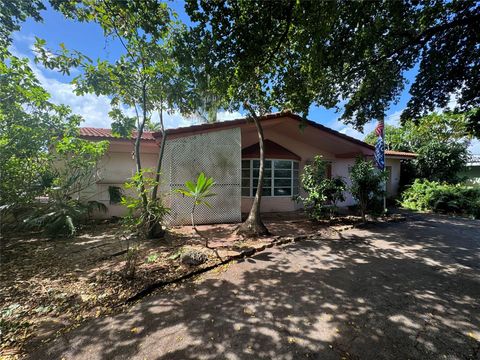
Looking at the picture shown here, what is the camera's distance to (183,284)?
360 cm

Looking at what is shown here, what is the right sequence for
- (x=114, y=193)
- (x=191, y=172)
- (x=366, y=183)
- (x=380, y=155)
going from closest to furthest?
(x=191, y=172)
(x=366, y=183)
(x=114, y=193)
(x=380, y=155)

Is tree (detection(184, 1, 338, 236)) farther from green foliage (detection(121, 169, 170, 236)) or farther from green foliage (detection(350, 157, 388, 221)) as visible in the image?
green foliage (detection(350, 157, 388, 221))

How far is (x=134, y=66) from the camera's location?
5609 millimetres

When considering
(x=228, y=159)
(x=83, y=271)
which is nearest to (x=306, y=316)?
(x=83, y=271)

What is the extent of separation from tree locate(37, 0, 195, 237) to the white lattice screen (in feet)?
3.64

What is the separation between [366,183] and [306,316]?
6.29 m

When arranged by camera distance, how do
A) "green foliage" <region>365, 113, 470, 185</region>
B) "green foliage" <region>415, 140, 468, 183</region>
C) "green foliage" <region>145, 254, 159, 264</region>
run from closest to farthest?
"green foliage" <region>145, 254, 159, 264</region>
"green foliage" <region>415, 140, 468, 183</region>
"green foliage" <region>365, 113, 470, 185</region>

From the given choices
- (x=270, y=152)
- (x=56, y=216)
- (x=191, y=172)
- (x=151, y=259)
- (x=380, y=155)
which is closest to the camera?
(x=151, y=259)

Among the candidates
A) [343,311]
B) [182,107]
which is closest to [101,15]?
[182,107]

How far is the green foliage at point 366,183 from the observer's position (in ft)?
24.5

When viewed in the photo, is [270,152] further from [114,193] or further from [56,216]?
[56,216]

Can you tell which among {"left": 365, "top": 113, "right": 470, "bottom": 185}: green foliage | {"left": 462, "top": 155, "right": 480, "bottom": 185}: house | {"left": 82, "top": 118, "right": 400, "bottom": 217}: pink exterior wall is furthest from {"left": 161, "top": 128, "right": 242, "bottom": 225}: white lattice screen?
{"left": 462, "top": 155, "right": 480, "bottom": 185}: house

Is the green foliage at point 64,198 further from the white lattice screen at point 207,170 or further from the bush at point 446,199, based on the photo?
the bush at point 446,199

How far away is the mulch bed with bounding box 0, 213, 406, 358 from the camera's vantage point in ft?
8.82
